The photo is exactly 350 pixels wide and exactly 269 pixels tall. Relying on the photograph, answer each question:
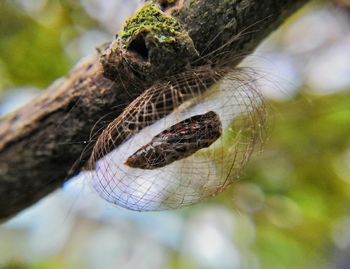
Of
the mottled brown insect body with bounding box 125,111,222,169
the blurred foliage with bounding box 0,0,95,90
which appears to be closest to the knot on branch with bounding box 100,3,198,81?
the mottled brown insect body with bounding box 125,111,222,169

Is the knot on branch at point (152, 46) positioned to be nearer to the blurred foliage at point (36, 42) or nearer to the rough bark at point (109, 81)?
the rough bark at point (109, 81)

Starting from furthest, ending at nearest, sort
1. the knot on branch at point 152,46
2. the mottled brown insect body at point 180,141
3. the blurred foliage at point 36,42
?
1. the blurred foliage at point 36,42
2. the mottled brown insect body at point 180,141
3. the knot on branch at point 152,46

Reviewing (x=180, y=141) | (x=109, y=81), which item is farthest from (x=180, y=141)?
(x=109, y=81)

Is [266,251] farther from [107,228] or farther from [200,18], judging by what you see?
[200,18]

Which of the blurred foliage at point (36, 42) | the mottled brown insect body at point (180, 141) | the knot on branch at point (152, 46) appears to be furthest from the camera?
the blurred foliage at point (36, 42)

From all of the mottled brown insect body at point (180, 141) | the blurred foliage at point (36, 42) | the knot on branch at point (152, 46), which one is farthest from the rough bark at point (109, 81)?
the blurred foliage at point (36, 42)

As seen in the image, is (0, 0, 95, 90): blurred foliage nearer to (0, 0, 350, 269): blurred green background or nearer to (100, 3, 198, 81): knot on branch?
(0, 0, 350, 269): blurred green background

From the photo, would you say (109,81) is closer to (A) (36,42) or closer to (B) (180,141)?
(B) (180,141)

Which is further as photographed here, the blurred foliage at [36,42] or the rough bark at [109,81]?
the blurred foliage at [36,42]
